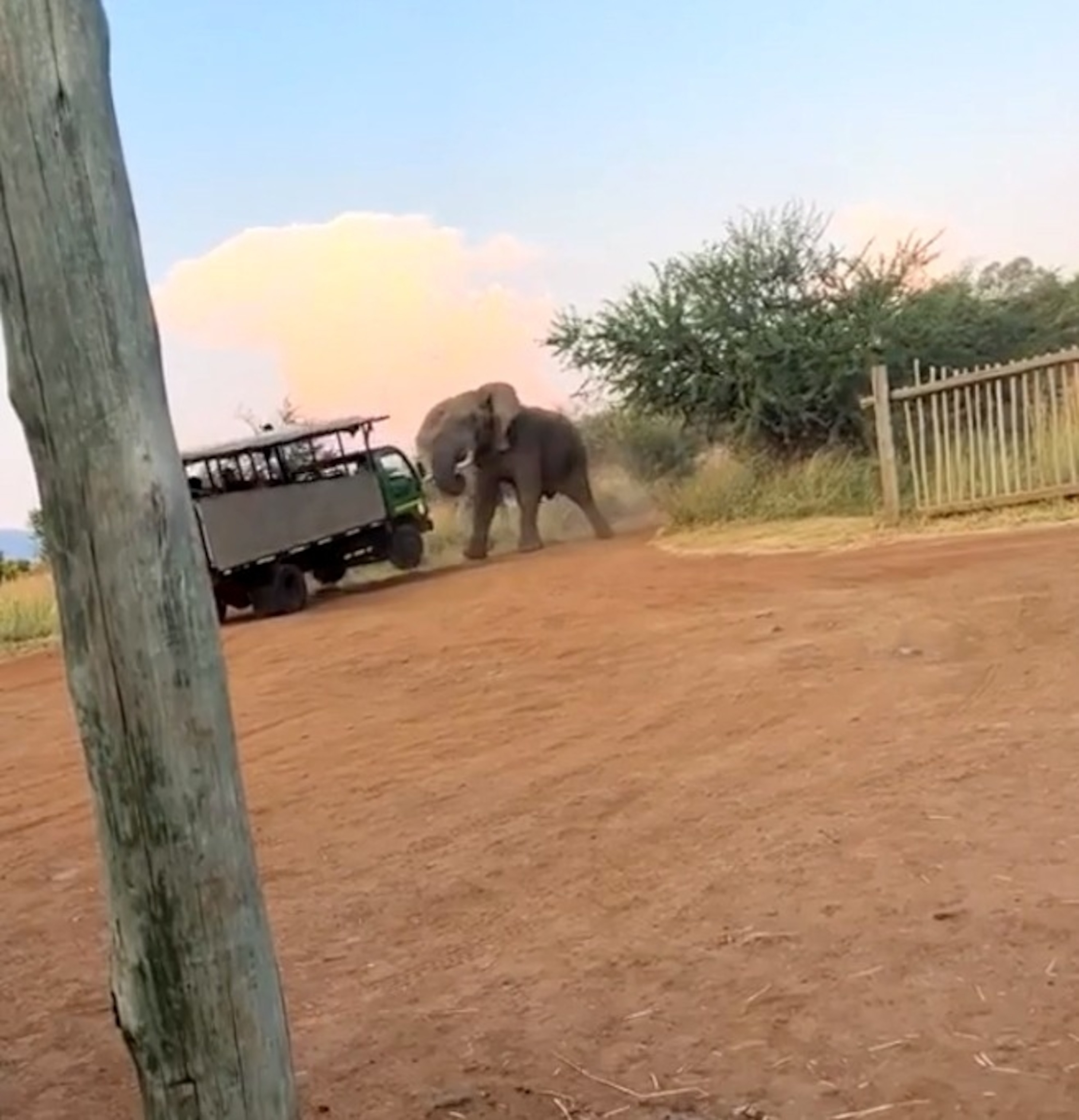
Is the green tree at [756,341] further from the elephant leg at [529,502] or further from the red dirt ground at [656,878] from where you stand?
the red dirt ground at [656,878]

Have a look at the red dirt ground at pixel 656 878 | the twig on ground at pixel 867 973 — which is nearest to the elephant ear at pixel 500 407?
the red dirt ground at pixel 656 878

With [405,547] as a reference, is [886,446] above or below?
above

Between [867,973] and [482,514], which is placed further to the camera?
[482,514]

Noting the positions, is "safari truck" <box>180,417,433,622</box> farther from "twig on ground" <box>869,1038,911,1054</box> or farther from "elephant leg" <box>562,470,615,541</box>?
"twig on ground" <box>869,1038,911,1054</box>

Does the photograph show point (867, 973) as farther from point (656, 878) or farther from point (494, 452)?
point (494, 452)

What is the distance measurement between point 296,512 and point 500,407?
4.18 meters

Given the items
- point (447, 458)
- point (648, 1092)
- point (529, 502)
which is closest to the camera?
point (648, 1092)

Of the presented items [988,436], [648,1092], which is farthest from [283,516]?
[648,1092]

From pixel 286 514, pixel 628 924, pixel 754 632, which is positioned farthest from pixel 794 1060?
pixel 286 514

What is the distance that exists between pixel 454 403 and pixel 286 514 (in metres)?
4.39

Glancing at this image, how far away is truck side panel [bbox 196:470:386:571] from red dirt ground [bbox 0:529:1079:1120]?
4049 millimetres

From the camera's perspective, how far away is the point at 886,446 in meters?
12.5

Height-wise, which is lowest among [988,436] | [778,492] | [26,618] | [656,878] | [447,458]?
[26,618]

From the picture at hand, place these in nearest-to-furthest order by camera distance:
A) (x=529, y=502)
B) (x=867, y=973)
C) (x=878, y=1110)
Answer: (x=878, y=1110), (x=867, y=973), (x=529, y=502)
